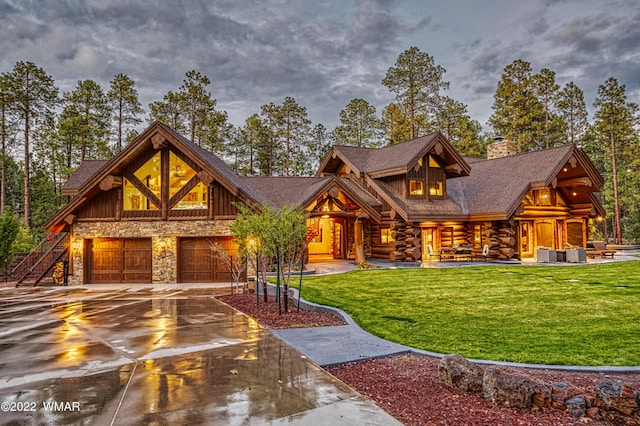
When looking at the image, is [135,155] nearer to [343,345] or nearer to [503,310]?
[343,345]

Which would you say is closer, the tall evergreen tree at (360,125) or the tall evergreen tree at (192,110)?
the tall evergreen tree at (192,110)

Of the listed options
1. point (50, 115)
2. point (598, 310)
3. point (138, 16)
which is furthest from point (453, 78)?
point (50, 115)

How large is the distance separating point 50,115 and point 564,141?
182 feet

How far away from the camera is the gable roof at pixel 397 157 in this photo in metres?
22.3

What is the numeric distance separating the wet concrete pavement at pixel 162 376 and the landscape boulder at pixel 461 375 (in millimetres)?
1132

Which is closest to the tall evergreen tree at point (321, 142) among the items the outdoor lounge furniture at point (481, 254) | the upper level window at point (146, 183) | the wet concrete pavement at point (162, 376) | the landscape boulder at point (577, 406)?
the outdoor lounge furniture at point (481, 254)

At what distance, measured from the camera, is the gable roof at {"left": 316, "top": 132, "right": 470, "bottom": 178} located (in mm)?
22266

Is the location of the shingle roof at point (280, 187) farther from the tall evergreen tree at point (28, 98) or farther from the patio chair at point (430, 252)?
the tall evergreen tree at point (28, 98)

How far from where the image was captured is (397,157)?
23.6 meters

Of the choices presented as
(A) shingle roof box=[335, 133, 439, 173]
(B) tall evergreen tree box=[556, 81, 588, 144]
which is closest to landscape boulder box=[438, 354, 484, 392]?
(A) shingle roof box=[335, 133, 439, 173]

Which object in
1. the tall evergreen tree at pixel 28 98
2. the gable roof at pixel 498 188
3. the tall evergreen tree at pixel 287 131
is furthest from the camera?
the tall evergreen tree at pixel 287 131

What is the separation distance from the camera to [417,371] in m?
5.18

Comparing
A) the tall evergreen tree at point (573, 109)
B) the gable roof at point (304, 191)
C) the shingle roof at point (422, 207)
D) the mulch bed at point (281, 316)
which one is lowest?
the mulch bed at point (281, 316)

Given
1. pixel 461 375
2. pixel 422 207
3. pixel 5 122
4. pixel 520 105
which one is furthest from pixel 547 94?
pixel 5 122
